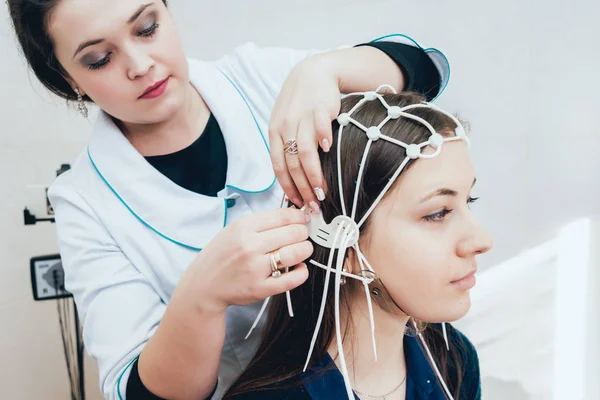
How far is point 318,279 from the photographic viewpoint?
0.97 m

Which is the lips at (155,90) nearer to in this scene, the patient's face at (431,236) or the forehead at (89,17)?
the forehead at (89,17)

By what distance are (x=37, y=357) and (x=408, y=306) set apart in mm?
1543

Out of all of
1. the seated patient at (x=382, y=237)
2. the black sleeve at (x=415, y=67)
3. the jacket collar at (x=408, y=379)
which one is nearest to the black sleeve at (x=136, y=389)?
the seated patient at (x=382, y=237)

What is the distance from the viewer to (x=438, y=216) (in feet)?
2.92

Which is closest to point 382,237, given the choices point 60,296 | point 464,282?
point 464,282

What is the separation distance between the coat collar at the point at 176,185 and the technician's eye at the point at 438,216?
0.35m

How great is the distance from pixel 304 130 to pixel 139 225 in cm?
45

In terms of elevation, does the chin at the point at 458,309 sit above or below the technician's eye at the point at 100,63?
below

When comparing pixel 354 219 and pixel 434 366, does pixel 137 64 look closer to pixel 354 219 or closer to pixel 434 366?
pixel 354 219

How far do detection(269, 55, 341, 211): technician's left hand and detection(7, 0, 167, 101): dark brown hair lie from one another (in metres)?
0.39

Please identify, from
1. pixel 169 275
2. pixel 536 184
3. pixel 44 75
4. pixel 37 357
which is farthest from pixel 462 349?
pixel 37 357

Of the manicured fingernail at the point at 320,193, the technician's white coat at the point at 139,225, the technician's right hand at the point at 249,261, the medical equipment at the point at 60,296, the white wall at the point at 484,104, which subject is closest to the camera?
the technician's right hand at the point at 249,261

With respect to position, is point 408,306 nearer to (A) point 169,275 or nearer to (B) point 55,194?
(A) point 169,275

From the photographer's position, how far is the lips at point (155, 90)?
3.24 feet
